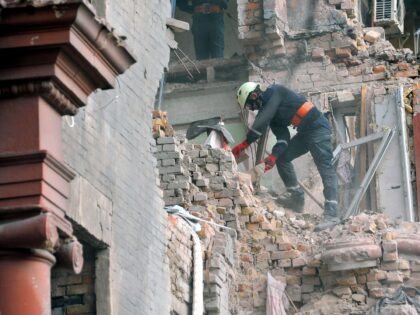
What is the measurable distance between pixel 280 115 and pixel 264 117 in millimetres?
317

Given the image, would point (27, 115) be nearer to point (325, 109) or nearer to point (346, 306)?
point (346, 306)

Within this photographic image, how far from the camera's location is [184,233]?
80.9ft

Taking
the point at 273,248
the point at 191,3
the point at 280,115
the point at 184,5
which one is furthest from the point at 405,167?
the point at 184,5

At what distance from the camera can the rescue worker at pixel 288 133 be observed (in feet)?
97.8

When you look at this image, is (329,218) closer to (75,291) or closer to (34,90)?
(75,291)

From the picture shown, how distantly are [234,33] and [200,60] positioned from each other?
146 cm

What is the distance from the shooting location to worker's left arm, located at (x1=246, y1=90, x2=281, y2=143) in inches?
1166

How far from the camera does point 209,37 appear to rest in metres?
35.0

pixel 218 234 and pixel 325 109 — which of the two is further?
pixel 325 109

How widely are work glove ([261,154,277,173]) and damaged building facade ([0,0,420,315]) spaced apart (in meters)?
1.02

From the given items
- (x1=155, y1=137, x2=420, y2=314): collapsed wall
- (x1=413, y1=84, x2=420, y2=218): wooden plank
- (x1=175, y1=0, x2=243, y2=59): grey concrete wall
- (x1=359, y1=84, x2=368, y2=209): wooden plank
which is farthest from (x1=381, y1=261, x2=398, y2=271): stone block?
(x1=175, y1=0, x2=243, y2=59): grey concrete wall

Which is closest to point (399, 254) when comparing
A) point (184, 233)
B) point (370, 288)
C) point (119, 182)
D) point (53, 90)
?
point (370, 288)

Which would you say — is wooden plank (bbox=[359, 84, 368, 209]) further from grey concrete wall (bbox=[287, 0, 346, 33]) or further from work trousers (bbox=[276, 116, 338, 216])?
grey concrete wall (bbox=[287, 0, 346, 33])

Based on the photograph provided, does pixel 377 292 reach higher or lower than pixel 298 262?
lower
